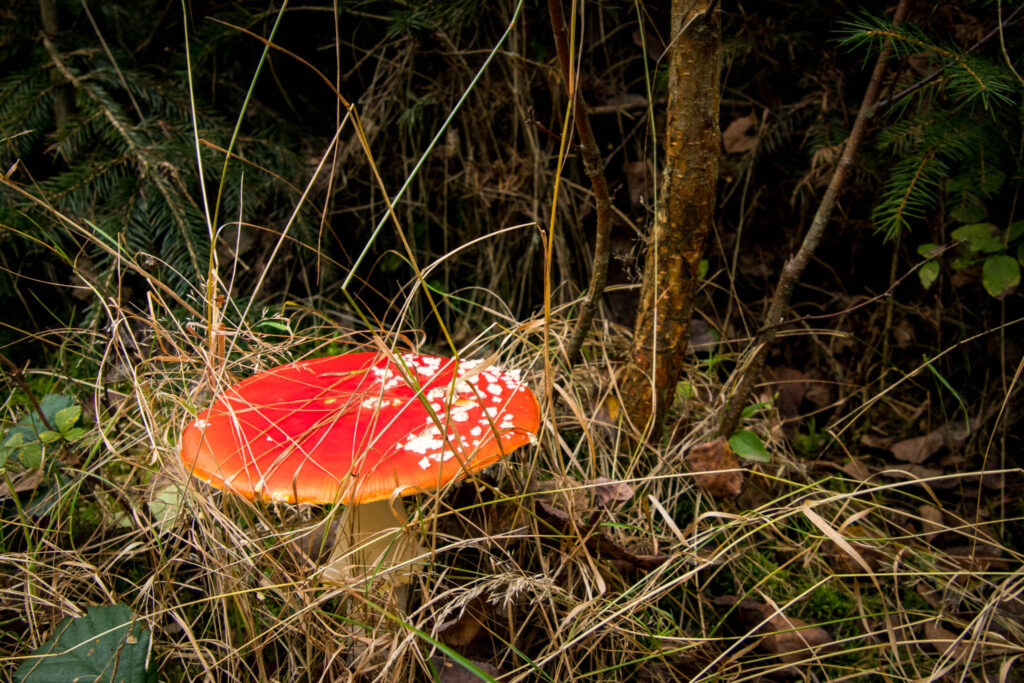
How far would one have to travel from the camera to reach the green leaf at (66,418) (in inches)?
45.3

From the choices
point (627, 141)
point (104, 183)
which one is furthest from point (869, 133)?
point (104, 183)

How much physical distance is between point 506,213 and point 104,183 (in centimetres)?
104

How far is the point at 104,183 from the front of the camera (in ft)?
4.70

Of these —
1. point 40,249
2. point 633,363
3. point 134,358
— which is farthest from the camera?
point 134,358

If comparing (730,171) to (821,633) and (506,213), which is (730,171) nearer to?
(506,213)

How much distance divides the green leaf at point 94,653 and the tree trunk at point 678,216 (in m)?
1.00

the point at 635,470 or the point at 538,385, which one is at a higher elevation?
the point at 538,385

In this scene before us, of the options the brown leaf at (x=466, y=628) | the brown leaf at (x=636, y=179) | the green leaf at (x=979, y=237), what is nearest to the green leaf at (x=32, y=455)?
the brown leaf at (x=466, y=628)

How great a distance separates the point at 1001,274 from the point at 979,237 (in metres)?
0.09

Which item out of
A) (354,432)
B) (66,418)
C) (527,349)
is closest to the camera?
(354,432)

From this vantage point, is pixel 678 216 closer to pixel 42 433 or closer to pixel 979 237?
pixel 979 237

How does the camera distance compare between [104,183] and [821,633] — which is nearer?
[821,633]

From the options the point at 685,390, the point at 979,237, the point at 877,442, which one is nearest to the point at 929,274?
the point at 979,237

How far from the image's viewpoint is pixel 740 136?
5.64 ft
